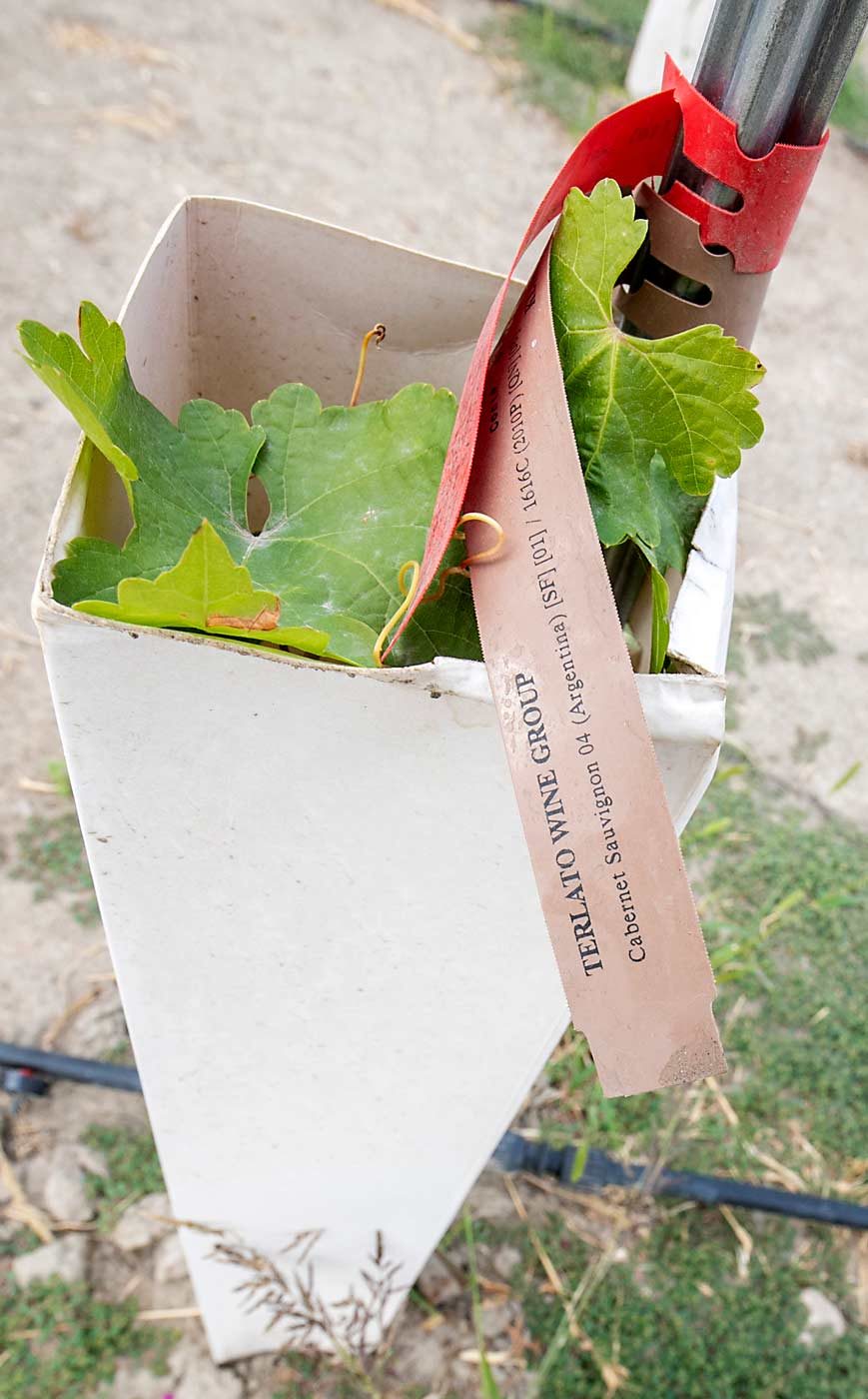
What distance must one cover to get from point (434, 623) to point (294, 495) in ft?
0.34

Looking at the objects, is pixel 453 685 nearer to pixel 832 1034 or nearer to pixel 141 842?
pixel 141 842

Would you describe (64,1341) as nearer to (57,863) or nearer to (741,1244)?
(57,863)

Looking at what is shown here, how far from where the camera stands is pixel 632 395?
48 cm

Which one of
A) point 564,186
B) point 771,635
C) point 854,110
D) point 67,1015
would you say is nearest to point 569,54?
point 854,110

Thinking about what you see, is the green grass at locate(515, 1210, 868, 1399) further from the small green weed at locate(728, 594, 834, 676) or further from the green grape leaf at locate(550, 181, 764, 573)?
the green grape leaf at locate(550, 181, 764, 573)

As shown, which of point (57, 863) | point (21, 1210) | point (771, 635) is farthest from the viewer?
point (771, 635)

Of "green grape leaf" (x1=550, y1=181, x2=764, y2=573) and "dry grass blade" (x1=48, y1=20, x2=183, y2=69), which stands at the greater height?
"green grape leaf" (x1=550, y1=181, x2=764, y2=573)

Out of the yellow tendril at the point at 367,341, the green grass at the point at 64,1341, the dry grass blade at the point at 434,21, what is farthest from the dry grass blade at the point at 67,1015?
the dry grass blade at the point at 434,21

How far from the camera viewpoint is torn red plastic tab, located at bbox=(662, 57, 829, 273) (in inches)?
18.7

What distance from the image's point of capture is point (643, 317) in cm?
55

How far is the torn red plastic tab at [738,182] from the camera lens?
0.48 meters

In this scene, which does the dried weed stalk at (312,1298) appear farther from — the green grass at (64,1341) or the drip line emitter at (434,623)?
the drip line emitter at (434,623)

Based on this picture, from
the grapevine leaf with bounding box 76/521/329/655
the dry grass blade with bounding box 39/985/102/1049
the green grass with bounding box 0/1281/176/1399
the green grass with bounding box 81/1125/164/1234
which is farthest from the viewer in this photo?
the dry grass blade with bounding box 39/985/102/1049

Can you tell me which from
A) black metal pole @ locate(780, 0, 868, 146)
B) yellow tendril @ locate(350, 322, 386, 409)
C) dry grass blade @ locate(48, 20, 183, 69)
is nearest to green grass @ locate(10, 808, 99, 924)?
yellow tendril @ locate(350, 322, 386, 409)
